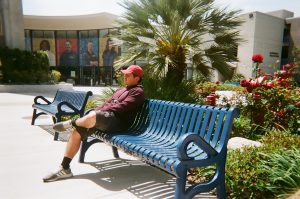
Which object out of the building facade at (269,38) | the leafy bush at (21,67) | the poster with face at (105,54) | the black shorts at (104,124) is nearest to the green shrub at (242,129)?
the black shorts at (104,124)

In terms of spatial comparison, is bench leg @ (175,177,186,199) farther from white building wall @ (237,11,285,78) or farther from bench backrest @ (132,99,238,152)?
white building wall @ (237,11,285,78)

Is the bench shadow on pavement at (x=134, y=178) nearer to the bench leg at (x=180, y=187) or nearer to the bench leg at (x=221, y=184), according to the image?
the bench leg at (x=221, y=184)

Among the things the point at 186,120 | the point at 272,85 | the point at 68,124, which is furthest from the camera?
the point at 272,85

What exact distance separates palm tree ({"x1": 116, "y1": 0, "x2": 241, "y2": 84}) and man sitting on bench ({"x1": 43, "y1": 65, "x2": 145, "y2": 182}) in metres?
2.27

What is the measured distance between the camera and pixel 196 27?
6.29 m

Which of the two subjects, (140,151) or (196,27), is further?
(196,27)

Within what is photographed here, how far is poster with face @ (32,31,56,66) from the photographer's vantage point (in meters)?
40.4

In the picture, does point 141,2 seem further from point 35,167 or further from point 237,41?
point 35,167

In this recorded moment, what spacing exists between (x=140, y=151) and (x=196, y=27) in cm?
411

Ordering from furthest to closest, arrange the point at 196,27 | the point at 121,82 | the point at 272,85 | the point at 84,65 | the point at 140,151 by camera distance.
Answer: the point at 84,65, the point at 121,82, the point at 196,27, the point at 272,85, the point at 140,151

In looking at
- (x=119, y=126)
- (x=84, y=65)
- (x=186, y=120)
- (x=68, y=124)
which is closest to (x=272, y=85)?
(x=186, y=120)

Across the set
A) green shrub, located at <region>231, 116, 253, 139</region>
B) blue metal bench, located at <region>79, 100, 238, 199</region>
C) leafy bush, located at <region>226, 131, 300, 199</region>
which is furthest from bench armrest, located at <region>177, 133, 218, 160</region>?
green shrub, located at <region>231, 116, 253, 139</region>

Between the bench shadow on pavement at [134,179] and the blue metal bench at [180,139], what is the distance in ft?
1.31

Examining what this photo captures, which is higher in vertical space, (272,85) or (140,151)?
(272,85)
